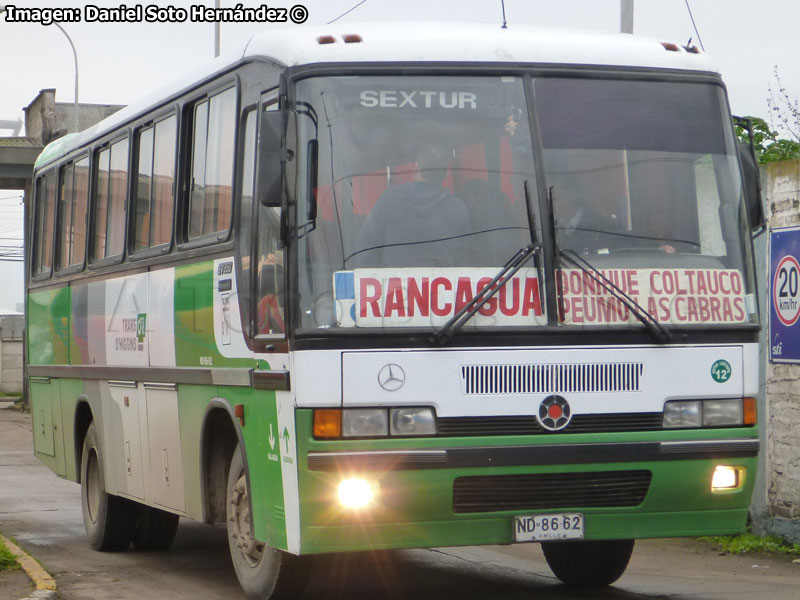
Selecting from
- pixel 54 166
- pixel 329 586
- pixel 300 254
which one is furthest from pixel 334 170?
pixel 54 166

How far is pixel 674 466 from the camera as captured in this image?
7.43 meters

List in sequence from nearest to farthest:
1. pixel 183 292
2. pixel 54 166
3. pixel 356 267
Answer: pixel 356 267
pixel 183 292
pixel 54 166

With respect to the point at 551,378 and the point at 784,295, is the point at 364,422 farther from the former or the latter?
the point at 784,295

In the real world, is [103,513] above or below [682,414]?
below

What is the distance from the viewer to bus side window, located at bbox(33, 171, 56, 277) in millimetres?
13594

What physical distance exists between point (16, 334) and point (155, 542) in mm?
41974

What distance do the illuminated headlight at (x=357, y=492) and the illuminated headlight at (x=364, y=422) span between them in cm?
23

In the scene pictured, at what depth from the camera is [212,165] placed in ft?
29.3

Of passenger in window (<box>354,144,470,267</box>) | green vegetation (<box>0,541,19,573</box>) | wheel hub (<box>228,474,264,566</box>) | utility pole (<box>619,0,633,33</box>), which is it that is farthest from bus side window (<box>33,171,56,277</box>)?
passenger in window (<box>354,144,470,267</box>)

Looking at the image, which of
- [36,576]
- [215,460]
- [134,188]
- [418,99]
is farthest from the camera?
[134,188]

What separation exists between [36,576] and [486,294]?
3887 millimetres

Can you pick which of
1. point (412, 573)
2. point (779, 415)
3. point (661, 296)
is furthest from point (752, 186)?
point (412, 573)

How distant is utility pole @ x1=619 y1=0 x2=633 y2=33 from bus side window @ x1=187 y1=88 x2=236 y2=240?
7.23 meters

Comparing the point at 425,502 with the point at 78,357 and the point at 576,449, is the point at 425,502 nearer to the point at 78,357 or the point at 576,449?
the point at 576,449
